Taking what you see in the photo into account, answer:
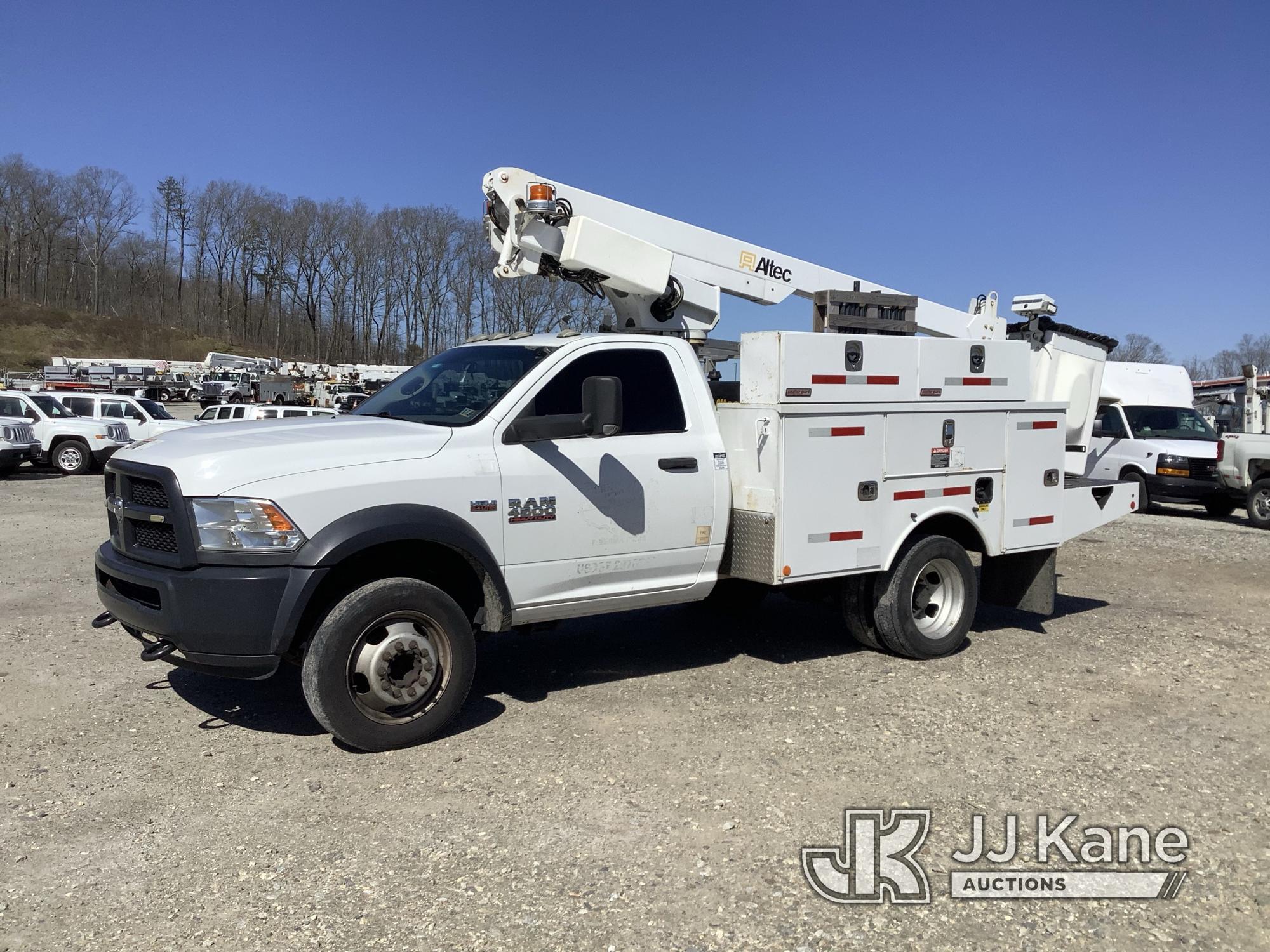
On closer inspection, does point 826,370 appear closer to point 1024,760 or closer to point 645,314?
point 645,314

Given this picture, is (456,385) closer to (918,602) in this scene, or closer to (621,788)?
(621,788)

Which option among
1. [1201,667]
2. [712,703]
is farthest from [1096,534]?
[712,703]

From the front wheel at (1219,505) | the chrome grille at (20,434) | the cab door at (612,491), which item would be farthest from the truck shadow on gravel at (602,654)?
the chrome grille at (20,434)

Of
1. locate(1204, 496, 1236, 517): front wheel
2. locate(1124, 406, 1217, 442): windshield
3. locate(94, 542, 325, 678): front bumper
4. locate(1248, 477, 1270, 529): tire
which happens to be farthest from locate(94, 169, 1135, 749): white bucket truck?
locate(1124, 406, 1217, 442): windshield

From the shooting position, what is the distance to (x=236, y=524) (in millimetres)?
4652

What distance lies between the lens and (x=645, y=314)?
23.0ft

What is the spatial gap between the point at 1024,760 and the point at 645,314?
3.73 metres

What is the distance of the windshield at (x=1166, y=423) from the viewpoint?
17578 millimetres

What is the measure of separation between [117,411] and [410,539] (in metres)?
21.2

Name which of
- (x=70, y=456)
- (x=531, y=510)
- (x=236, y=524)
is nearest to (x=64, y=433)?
(x=70, y=456)

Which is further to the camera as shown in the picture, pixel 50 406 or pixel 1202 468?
pixel 50 406

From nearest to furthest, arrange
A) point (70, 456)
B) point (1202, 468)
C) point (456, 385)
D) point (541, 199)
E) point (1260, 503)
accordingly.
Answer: point (456, 385) → point (541, 199) → point (1260, 503) → point (1202, 468) → point (70, 456)

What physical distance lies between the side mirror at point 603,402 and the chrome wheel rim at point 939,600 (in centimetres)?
290

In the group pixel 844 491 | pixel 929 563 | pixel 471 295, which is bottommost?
pixel 929 563
